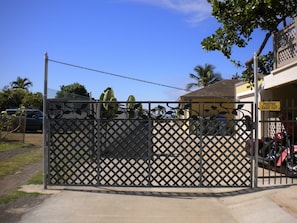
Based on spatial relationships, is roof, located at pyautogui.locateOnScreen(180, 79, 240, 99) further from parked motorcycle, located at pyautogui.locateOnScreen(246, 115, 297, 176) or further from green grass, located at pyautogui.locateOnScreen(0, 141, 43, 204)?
parked motorcycle, located at pyautogui.locateOnScreen(246, 115, 297, 176)

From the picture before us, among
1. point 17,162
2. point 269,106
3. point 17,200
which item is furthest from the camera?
point 17,162

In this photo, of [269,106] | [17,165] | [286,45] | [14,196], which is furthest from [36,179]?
[286,45]

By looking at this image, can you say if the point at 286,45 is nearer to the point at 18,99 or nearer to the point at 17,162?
the point at 17,162

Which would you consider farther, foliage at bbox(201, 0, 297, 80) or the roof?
the roof

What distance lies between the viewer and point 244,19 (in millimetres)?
12758

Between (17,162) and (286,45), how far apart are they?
29.8 ft

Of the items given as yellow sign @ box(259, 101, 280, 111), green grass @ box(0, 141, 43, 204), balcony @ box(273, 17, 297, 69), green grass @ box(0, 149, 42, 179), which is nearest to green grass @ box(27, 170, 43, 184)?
green grass @ box(0, 141, 43, 204)

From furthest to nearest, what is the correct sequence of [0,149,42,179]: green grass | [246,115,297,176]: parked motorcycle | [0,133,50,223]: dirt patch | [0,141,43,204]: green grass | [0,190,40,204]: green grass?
[0,149,42,179]: green grass, [246,115,297,176]: parked motorcycle, [0,141,43,204]: green grass, [0,190,40,204]: green grass, [0,133,50,223]: dirt patch

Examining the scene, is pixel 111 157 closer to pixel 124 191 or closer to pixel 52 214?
pixel 124 191

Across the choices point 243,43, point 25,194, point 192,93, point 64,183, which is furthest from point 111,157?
point 192,93

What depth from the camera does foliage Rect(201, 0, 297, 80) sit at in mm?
12234

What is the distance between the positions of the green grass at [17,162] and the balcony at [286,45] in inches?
332

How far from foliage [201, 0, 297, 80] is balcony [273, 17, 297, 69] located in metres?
0.69

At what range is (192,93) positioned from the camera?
101ft
